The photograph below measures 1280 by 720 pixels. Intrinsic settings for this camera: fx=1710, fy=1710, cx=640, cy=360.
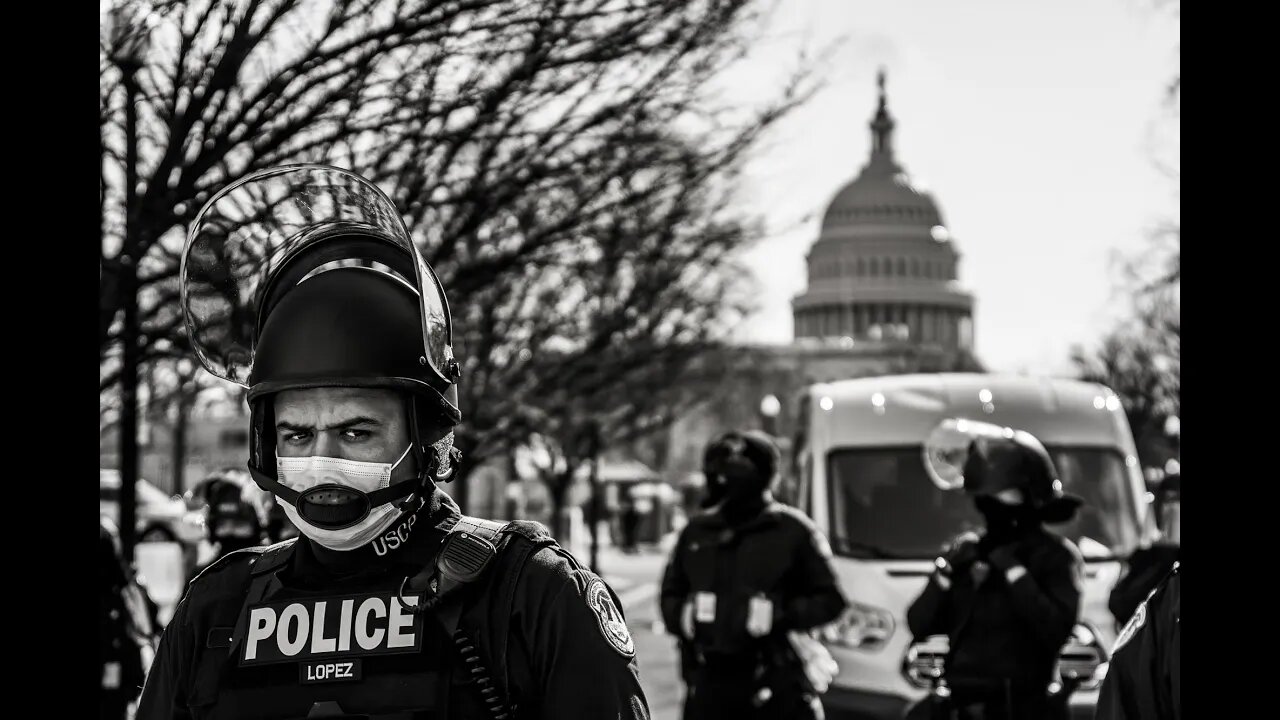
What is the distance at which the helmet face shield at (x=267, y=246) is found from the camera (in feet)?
9.39

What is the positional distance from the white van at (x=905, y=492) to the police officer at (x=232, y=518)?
3389 mm

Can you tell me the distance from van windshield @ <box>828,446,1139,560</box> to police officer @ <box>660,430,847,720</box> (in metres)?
2.38

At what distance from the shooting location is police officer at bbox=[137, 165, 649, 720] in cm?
249

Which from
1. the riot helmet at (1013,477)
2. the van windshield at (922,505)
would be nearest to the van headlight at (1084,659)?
the riot helmet at (1013,477)

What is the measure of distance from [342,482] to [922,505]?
7578mm

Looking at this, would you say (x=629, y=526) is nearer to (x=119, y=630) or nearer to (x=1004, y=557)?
(x=119, y=630)

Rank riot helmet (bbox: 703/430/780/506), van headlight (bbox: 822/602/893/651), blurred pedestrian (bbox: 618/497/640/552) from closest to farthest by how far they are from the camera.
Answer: riot helmet (bbox: 703/430/780/506), van headlight (bbox: 822/602/893/651), blurred pedestrian (bbox: 618/497/640/552)

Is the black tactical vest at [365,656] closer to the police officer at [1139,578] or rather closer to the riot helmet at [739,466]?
the police officer at [1139,578]

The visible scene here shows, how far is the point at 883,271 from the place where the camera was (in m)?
113

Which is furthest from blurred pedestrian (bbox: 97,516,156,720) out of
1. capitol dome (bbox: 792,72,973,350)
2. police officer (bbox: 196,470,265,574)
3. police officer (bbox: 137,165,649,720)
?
capitol dome (bbox: 792,72,973,350)

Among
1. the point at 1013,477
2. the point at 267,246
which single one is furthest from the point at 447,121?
the point at 267,246

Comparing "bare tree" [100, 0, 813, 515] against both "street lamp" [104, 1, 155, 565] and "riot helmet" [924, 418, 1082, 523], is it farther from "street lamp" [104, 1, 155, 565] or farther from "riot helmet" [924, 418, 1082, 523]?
"riot helmet" [924, 418, 1082, 523]
